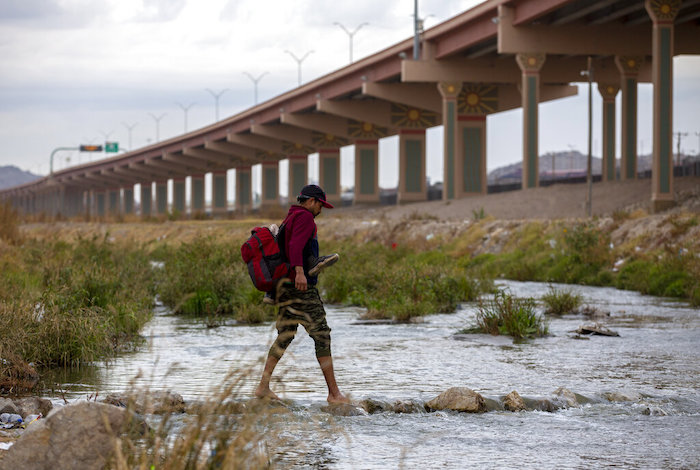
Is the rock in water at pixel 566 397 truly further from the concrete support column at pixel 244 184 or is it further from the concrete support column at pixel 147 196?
the concrete support column at pixel 147 196

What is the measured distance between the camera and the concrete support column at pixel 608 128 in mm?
47156

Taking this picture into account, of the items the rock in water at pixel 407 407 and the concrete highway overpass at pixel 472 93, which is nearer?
the rock in water at pixel 407 407

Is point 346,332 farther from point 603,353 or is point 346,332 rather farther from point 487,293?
point 487,293

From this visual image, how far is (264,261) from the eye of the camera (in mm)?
8055

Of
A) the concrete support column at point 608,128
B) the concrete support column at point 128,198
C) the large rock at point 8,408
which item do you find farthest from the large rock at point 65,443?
the concrete support column at point 128,198

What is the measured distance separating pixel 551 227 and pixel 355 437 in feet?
71.1

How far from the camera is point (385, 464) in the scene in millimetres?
6441

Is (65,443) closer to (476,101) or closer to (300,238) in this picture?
(300,238)

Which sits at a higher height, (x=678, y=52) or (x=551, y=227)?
(x=678, y=52)

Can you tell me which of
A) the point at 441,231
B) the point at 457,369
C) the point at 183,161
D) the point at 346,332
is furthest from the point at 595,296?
the point at 183,161

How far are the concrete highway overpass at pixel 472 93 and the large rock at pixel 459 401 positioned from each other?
25304 mm

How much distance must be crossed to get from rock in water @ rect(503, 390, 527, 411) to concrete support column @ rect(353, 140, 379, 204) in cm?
6228

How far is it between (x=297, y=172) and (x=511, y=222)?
2160 inches

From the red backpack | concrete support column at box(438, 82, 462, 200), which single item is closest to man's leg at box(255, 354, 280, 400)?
the red backpack
